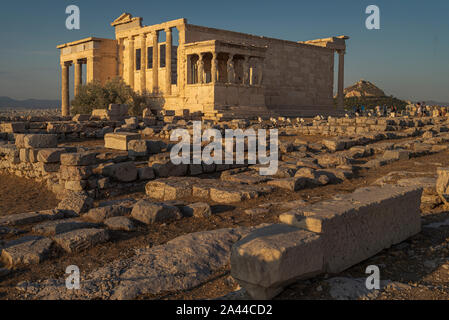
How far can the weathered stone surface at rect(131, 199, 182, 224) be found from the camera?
598cm

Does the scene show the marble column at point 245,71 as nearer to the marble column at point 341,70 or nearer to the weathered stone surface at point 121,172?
the marble column at point 341,70

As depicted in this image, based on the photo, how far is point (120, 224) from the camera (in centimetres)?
569

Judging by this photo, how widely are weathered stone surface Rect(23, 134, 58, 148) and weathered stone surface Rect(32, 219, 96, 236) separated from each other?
5659 millimetres

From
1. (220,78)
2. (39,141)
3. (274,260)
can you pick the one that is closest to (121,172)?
(39,141)

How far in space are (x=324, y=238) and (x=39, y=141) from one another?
362 inches

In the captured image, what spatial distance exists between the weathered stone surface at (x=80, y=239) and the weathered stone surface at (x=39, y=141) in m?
6.47

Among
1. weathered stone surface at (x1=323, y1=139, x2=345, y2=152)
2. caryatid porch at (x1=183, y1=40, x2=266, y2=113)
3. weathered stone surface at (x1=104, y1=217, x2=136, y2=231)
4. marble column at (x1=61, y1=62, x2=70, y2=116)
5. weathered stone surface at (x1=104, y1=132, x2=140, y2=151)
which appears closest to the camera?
weathered stone surface at (x1=104, y1=217, x2=136, y2=231)

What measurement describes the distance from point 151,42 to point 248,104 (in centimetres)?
1131

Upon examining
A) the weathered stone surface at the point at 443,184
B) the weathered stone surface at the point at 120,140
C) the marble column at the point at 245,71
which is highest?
the marble column at the point at 245,71

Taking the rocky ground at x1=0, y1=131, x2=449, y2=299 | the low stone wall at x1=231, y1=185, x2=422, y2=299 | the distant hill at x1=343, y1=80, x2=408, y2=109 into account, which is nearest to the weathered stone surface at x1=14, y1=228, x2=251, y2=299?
the rocky ground at x1=0, y1=131, x2=449, y2=299

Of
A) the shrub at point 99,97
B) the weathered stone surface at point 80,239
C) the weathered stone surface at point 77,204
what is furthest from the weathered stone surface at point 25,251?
the shrub at point 99,97

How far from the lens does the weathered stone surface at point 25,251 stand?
14.9 feet

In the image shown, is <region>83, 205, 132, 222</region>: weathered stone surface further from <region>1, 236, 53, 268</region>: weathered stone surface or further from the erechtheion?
the erechtheion
